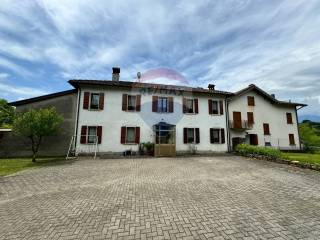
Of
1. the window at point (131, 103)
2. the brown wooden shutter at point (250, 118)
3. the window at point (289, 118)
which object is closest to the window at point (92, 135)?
the window at point (131, 103)

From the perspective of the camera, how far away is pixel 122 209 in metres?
4.64

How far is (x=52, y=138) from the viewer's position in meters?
14.8

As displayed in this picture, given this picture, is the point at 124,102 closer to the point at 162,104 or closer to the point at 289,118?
the point at 162,104

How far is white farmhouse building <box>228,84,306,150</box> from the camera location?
20281 mm

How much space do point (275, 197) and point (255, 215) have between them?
1820 mm

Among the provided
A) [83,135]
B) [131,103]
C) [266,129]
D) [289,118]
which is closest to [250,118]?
[266,129]

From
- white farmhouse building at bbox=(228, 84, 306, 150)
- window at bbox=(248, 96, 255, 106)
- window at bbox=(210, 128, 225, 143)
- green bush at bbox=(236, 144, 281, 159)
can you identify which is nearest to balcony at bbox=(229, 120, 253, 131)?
white farmhouse building at bbox=(228, 84, 306, 150)

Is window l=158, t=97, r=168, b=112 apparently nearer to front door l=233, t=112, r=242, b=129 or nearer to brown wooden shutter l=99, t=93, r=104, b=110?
brown wooden shutter l=99, t=93, r=104, b=110

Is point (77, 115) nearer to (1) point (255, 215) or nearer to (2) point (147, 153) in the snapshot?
(2) point (147, 153)

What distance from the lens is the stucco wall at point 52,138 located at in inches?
565

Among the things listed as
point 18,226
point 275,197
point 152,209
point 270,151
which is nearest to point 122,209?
point 152,209

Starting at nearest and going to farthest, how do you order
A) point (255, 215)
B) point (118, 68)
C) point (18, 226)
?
point (18, 226), point (255, 215), point (118, 68)

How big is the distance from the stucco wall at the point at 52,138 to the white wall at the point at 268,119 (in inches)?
669

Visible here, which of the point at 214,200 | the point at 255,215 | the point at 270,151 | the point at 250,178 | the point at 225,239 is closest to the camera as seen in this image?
the point at 225,239
